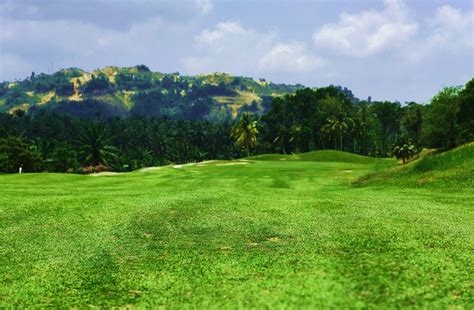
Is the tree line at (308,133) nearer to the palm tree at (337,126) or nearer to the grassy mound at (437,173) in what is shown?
the palm tree at (337,126)

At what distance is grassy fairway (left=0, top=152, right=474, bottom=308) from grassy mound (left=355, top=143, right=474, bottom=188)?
472 inches

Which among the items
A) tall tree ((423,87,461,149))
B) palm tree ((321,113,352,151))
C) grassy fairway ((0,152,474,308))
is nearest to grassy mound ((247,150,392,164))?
tall tree ((423,87,461,149))

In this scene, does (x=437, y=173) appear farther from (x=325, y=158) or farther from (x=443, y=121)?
(x=325, y=158)

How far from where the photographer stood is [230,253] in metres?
16.4

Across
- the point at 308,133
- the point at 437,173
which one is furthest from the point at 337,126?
the point at 437,173

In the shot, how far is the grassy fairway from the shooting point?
12195 mm

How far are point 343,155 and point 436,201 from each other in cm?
9234

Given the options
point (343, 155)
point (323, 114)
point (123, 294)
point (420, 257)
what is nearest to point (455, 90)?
point (343, 155)

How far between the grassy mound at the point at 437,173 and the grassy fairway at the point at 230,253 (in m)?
12.0

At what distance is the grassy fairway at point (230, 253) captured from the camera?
12195mm

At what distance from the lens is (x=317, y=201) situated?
28.2 m

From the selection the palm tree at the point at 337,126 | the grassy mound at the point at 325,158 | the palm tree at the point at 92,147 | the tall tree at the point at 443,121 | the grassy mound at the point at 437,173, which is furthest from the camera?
the palm tree at the point at 337,126

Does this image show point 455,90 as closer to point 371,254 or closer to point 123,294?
point 371,254

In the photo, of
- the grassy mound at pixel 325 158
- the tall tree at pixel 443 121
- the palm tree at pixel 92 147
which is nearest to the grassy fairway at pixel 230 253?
the tall tree at pixel 443 121
